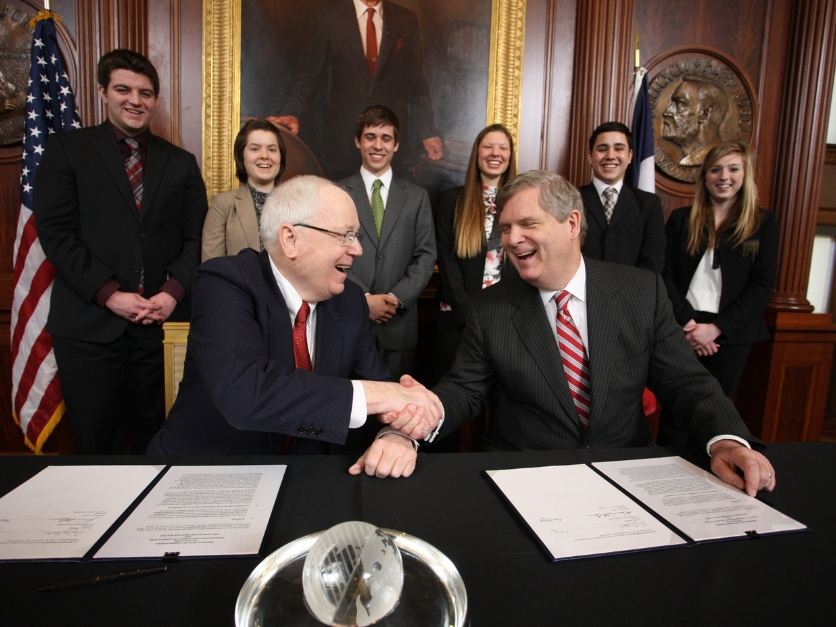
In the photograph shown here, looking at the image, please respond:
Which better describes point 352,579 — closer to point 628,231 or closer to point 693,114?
point 628,231

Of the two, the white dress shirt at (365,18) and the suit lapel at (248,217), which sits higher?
the white dress shirt at (365,18)

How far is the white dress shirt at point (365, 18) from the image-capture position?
12.7 ft

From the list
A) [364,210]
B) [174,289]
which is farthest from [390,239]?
[174,289]

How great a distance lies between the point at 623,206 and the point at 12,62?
3952mm

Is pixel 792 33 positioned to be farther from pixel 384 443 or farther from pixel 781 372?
pixel 384 443

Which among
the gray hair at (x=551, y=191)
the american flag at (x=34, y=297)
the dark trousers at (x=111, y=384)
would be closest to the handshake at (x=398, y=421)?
the gray hair at (x=551, y=191)

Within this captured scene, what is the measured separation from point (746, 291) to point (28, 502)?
354 cm

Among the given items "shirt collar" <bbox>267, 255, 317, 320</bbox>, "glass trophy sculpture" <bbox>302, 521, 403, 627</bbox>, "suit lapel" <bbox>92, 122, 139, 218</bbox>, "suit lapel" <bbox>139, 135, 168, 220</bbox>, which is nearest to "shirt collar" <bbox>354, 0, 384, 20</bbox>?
"suit lapel" <bbox>139, 135, 168, 220</bbox>

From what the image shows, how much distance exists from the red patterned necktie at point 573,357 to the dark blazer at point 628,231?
1428 mm

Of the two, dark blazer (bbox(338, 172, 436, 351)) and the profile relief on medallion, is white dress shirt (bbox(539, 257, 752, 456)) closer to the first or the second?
dark blazer (bbox(338, 172, 436, 351))

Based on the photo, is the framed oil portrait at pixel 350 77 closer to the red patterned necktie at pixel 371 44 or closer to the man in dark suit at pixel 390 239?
the red patterned necktie at pixel 371 44

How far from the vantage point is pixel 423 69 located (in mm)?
3980

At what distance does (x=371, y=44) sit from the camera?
391cm

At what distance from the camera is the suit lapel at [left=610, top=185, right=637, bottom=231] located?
3191mm
